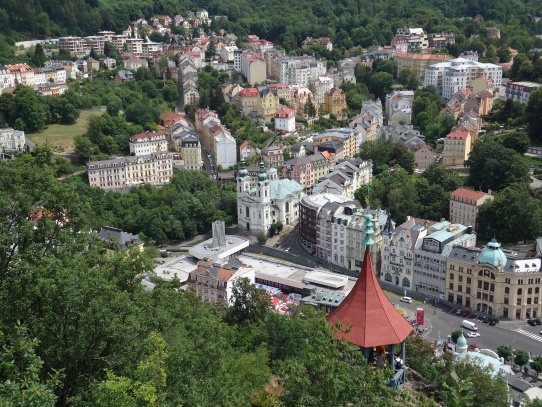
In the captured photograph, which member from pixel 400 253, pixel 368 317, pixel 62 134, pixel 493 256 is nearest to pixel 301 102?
pixel 62 134

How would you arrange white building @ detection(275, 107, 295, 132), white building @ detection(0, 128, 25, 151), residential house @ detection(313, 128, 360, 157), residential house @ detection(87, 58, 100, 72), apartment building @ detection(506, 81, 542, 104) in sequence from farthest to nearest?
1. residential house @ detection(87, 58, 100, 72)
2. apartment building @ detection(506, 81, 542, 104)
3. white building @ detection(275, 107, 295, 132)
4. residential house @ detection(313, 128, 360, 157)
5. white building @ detection(0, 128, 25, 151)

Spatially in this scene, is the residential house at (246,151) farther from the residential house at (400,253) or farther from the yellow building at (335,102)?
the residential house at (400,253)

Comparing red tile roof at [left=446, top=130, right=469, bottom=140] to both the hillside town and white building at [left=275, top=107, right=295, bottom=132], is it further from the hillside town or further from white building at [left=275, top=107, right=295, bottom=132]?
white building at [left=275, top=107, right=295, bottom=132]

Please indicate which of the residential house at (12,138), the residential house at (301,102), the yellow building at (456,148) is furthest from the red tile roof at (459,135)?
the residential house at (12,138)

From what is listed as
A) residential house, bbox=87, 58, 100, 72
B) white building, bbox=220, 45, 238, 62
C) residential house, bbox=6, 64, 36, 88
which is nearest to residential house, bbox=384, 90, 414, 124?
white building, bbox=220, 45, 238, 62

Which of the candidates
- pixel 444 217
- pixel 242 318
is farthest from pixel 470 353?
pixel 444 217

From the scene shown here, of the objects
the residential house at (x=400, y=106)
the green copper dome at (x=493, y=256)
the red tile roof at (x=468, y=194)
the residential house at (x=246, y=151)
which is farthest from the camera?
the residential house at (x=400, y=106)

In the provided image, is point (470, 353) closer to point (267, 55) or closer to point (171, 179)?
point (171, 179)
